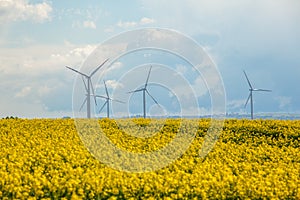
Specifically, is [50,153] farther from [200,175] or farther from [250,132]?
[250,132]

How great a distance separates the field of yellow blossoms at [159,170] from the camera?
29.1 ft

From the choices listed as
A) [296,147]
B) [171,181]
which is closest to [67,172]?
[171,181]

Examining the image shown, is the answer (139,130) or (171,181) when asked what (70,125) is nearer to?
(139,130)

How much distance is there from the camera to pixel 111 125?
18453mm

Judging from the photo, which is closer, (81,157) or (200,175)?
(200,175)

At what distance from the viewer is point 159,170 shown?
10844 millimetres

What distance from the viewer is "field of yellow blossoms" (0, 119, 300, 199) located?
29.1ft

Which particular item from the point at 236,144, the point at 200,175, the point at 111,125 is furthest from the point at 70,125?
the point at 200,175

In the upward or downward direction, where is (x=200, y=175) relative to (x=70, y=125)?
downward

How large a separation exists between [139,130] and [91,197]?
352 inches

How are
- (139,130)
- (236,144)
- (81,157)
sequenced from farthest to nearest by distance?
(139,130) → (236,144) → (81,157)

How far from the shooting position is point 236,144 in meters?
16.0

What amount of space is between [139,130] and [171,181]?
8.34m

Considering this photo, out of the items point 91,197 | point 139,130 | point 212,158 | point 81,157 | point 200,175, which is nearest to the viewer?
point 91,197
